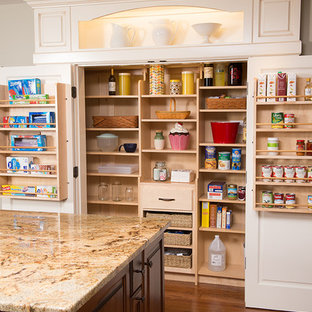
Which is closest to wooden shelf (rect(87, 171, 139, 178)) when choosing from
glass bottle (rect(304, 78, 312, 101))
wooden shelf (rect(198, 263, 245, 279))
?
wooden shelf (rect(198, 263, 245, 279))

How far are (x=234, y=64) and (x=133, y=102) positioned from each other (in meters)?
1.08

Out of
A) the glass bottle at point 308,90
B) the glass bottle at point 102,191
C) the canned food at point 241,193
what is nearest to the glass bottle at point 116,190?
the glass bottle at point 102,191

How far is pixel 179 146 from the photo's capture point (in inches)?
151

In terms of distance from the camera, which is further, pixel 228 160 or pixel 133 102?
pixel 133 102

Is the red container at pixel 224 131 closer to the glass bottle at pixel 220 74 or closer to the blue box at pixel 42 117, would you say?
the glass bottle at pixel 220 74

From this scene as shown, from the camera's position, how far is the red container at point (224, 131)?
144 inches

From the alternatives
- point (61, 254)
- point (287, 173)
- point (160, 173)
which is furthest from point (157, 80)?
point (61, 254)

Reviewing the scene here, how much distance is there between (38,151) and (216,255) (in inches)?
71.8

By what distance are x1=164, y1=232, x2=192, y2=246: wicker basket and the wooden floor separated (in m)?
0.36

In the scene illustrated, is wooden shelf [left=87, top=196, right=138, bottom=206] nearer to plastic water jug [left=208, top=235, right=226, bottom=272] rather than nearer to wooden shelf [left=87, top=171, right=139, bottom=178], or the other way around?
wooden shelf [left=87, top=171, right=139, bottom=178]

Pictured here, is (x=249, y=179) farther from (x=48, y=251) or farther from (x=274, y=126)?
(x=48, y=251)

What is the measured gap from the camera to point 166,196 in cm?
377

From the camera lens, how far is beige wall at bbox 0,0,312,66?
3.70 m

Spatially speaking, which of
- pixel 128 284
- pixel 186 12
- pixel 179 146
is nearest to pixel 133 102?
pixel 179 146
